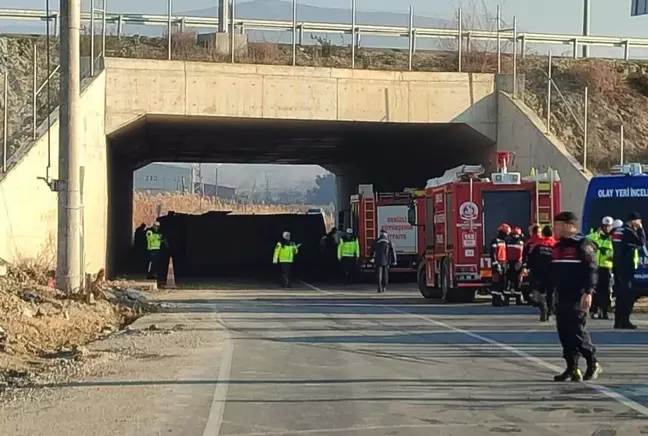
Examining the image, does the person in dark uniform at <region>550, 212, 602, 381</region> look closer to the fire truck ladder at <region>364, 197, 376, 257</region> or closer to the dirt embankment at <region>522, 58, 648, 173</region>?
the dirt embankment at <region>522, 58, 648, 173</region>

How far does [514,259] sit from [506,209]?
1855 mm

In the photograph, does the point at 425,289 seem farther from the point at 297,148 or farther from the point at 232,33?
the point at 297,148

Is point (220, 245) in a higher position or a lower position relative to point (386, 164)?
lower

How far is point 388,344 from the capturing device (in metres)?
16.4

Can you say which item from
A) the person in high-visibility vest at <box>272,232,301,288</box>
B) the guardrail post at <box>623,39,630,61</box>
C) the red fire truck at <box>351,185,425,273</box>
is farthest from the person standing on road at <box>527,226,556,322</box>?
the guardrail post at <box>623,39,630,61</box>

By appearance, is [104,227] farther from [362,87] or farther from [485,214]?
[485,214]

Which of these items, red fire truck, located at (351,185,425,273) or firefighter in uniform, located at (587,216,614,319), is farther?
red fire truck, located at (351,185,425,273)

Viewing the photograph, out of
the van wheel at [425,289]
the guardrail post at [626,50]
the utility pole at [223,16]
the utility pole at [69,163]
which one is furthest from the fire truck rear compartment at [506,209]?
the guardrail post at [626,50]

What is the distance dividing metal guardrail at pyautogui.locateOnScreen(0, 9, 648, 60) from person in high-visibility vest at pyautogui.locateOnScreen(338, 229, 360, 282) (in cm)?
683

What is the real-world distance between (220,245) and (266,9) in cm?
1489

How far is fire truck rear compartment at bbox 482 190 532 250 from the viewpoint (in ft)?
82.1

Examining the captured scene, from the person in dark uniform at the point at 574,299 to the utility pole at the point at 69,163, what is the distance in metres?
13.2

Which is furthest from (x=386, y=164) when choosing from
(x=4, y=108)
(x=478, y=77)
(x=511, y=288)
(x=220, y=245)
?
(x=511, y=288)

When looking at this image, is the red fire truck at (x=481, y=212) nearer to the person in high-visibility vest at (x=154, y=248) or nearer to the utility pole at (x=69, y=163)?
the utility pole at (x=69, y=163)
